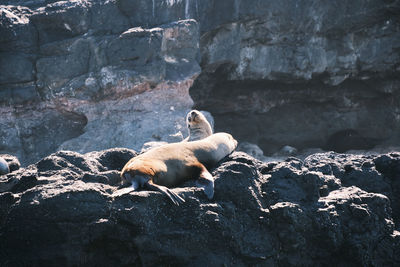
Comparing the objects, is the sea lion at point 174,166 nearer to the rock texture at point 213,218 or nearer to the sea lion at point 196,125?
the rock texture at point 213,218

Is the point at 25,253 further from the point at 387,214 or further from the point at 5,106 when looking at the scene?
the point at 5,106

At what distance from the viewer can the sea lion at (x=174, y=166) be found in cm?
361

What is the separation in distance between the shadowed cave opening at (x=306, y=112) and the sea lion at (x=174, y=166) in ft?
26.3

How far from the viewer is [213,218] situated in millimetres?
3387

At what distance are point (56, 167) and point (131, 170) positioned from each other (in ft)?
3.01

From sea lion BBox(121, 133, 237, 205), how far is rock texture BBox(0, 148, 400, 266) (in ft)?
0.38

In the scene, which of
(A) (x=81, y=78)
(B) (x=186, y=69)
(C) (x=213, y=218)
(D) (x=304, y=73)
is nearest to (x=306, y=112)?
(D) (x=304, y=73)

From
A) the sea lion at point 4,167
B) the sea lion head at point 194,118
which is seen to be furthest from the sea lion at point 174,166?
the sea lion head at point 194,118

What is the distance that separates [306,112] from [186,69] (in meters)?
5.40

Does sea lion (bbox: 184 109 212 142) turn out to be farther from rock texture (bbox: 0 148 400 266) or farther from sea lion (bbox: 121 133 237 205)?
rock texture (bbox: 0 148 400 266)

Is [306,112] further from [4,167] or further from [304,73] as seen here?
[4,167]

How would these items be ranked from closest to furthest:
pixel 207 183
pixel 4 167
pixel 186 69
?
1. pixel 207 183
2. pixel 4 167
3. pixel 186 69

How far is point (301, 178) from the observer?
4.06 metres

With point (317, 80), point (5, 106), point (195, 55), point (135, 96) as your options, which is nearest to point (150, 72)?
point (135, 96)
